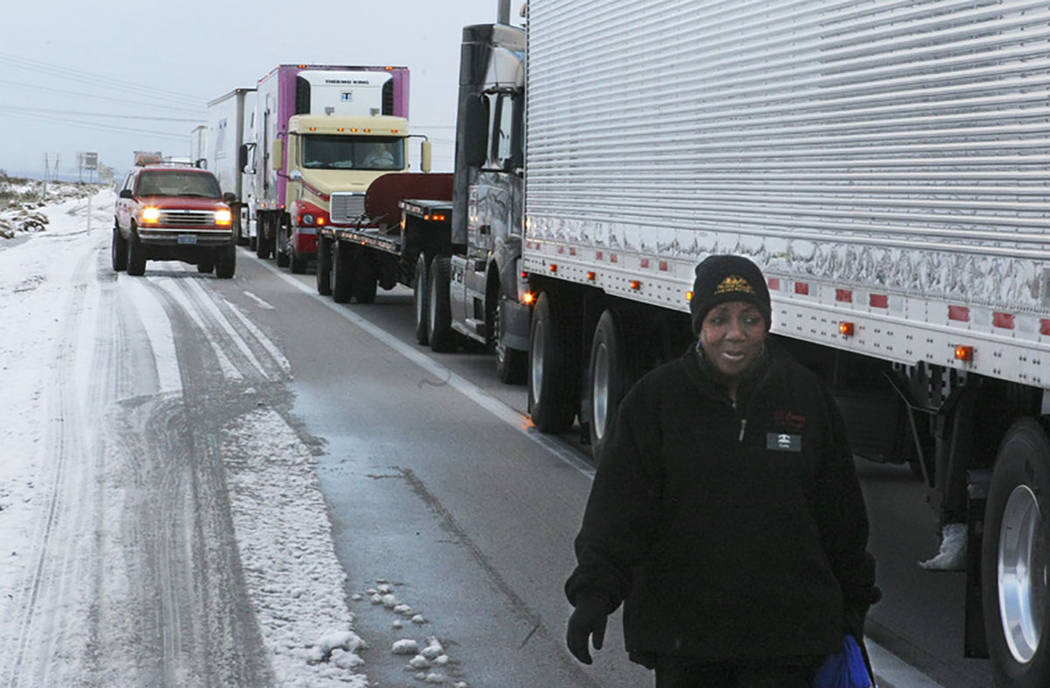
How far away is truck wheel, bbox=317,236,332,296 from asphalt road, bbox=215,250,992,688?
424 inches

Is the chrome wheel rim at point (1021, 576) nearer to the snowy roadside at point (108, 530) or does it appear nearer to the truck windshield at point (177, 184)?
the snowy roadside at point (108, 530)

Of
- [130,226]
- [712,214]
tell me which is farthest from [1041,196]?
[130,226]

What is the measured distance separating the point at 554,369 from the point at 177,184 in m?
22.9

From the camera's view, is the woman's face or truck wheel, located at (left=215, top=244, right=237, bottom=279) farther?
truck wheel, located at (left=215, top=244, right=237, bottom=279)

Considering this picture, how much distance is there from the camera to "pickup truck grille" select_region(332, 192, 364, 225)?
29.5m

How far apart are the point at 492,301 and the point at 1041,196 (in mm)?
11049

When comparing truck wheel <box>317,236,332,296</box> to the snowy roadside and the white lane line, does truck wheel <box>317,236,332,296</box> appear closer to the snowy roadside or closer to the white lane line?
the white lane line

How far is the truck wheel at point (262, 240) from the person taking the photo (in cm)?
4125

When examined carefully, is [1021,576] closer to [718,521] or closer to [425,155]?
[718,521]

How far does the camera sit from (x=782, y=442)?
13.0 ft

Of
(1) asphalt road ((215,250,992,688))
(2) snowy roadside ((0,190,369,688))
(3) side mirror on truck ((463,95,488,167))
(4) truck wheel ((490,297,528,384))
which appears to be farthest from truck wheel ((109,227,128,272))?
(3) side mirror on truck ((463,95,488,167))

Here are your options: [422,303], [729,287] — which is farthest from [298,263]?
[729,287]

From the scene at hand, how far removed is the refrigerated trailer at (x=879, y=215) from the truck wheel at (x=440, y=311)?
312 inches

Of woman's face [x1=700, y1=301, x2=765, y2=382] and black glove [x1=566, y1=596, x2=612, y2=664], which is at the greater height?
woman's face [x1=700, y1=301, x2=765, y2=382]
